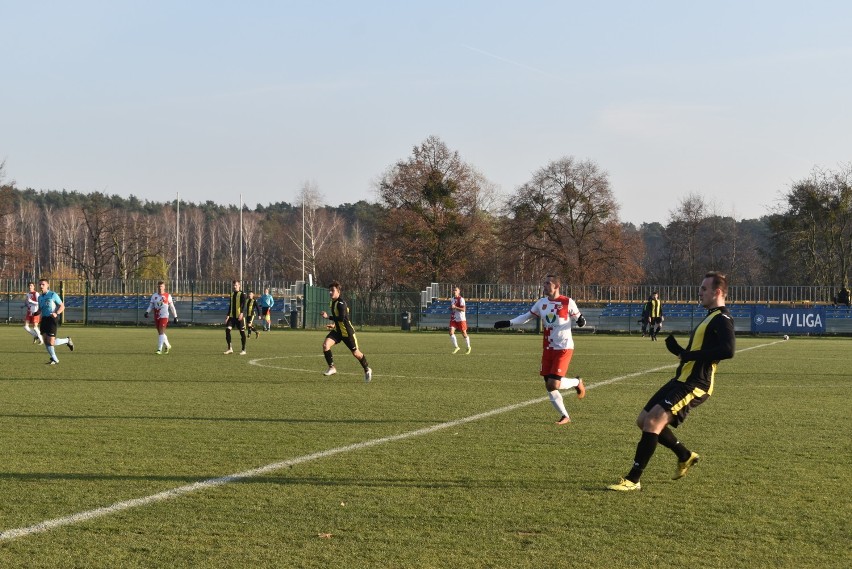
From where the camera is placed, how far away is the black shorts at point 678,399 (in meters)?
8.59

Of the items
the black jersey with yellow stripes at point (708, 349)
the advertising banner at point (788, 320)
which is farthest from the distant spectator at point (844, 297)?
the black jersey with yellow stripes at point (708, 349)

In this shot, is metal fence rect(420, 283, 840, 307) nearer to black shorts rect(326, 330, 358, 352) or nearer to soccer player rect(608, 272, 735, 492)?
black shorts rect(326, 330, 358, 352)

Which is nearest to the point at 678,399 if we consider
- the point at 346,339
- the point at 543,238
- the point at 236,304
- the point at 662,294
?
the point at 346,339

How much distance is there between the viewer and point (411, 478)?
905cm

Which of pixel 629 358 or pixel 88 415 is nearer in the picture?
pixel 88 415

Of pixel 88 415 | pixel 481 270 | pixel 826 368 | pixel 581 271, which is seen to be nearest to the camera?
pixel 88 415

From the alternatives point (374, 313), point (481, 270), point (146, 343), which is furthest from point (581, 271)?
point (146, 343)

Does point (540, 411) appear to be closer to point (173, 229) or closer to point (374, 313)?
point (374, 313)

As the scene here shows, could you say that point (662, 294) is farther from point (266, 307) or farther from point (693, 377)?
point (693, 377)

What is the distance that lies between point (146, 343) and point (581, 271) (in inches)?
1532

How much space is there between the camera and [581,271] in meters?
68.2

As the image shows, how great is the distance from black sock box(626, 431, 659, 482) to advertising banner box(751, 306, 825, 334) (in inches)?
1761

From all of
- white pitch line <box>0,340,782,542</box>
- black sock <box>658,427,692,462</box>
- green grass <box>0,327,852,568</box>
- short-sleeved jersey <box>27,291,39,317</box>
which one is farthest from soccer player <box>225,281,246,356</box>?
black sock <box>658,427,692,462</box>

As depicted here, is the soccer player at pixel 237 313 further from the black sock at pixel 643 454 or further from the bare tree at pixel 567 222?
the bare tree at pixel 567 222
